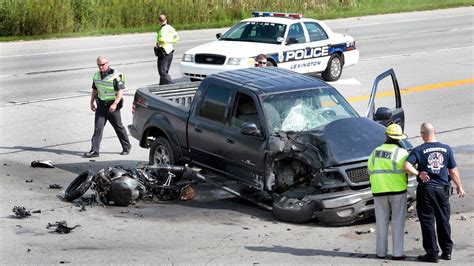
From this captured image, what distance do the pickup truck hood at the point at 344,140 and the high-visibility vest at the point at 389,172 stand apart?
49.6 inches

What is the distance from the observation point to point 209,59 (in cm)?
2333

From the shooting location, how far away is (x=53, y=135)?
18.7 metres

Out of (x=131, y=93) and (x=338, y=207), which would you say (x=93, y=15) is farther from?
(x=338, y=207)

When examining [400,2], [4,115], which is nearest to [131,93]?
[4,115]

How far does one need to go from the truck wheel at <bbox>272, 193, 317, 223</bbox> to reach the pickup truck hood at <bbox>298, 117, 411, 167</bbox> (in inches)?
22.6

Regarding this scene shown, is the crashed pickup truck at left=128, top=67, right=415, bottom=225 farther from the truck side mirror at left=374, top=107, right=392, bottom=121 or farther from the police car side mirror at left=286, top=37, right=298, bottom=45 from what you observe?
the police car side mirror at left=286, top=37, right=298, bottom=45

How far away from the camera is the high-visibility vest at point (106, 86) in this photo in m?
17.3

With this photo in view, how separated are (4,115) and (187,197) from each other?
24.0ft

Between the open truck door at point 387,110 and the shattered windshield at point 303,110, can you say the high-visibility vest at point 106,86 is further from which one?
the open truck door at point 387,110

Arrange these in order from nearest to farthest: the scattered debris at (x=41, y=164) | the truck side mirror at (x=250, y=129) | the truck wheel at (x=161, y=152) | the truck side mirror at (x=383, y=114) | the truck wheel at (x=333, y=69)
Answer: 1. the truck side mirror at (x=250, y=129)
2. the truck side mirror at (x=383, y=114)
3. the truck wheel at (x=161, y=152)
4. the scattered debris at (x=41, y=164)
5. the truck wheel at (x=333, y=69)

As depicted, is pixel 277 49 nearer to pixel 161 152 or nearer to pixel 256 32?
pixel 256 32

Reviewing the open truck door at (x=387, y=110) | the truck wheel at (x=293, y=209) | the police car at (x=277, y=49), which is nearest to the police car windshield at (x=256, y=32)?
the police car at (x=277, y=49)

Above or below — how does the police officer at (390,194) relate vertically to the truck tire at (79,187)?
above

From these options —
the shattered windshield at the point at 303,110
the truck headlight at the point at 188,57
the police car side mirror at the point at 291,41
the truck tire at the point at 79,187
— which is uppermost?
the shattered windshield at the point at 303,110
